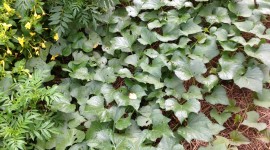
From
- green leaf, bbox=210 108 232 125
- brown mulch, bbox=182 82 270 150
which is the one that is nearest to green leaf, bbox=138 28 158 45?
brown mulch, bbox=182 82 270 150

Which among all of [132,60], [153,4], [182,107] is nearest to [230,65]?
[182,107]

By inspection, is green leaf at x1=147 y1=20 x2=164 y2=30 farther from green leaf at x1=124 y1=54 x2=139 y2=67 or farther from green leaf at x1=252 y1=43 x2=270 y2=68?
green leaf at x1=252 y1=43 x2=270 y2=68

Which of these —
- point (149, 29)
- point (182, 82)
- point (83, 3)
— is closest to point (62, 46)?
point (83, 3)

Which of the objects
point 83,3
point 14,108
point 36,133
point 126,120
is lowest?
point 126,120

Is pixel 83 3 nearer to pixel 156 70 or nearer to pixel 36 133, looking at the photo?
pixel 156 70

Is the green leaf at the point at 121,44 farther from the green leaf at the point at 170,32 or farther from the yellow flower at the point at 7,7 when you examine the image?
the yellow flower at the point at 7,7

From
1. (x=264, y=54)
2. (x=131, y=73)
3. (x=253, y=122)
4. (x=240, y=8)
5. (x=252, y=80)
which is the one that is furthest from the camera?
(x=240, y=8)

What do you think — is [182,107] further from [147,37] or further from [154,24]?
[154,24]
